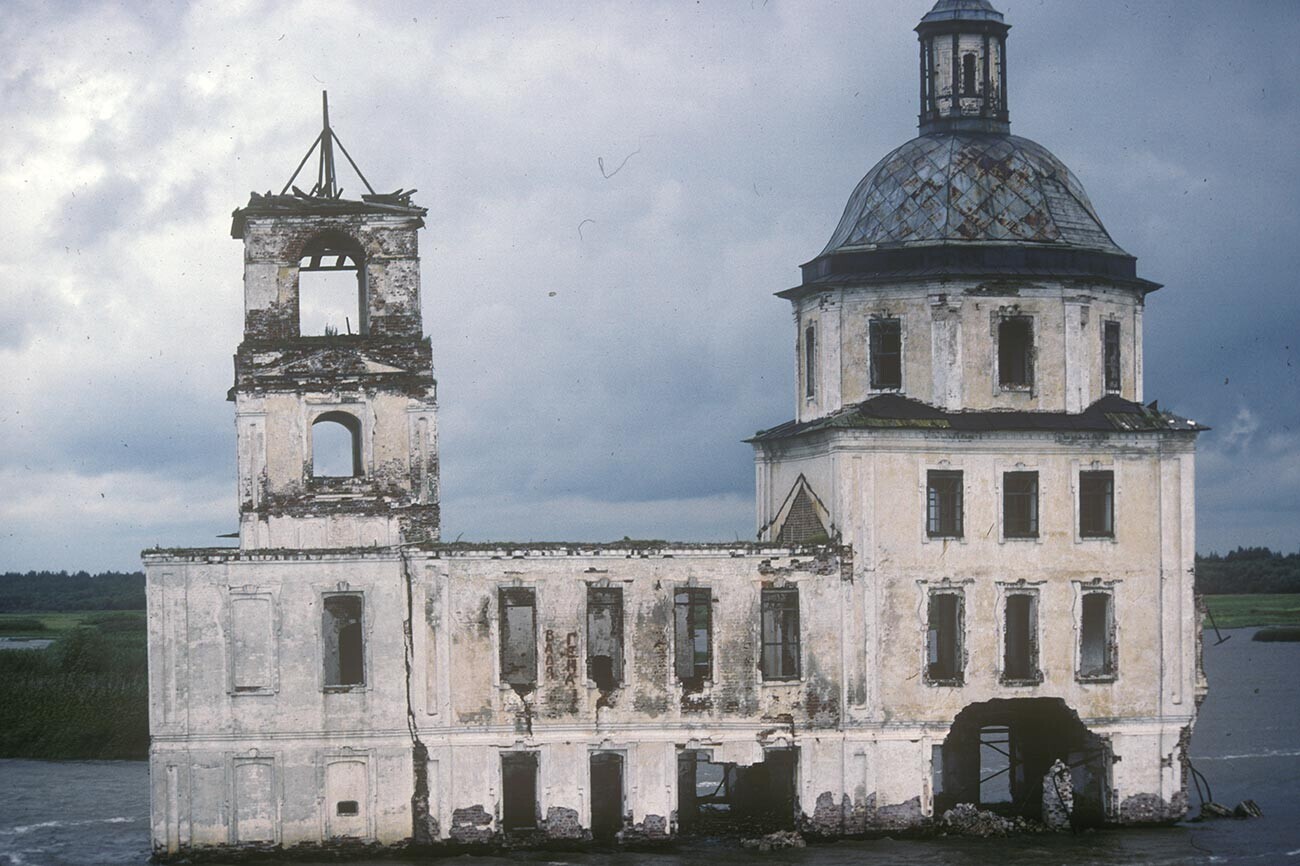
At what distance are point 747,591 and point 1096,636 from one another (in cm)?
736

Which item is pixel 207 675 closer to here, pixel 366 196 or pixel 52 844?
pixel 52 844

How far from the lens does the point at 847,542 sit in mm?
36062

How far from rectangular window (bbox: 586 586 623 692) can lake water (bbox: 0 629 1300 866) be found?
132 inches

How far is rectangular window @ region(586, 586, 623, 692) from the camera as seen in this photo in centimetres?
3562

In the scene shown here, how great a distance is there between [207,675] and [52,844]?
6720mm

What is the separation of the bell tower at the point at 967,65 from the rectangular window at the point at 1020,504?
7.88 m

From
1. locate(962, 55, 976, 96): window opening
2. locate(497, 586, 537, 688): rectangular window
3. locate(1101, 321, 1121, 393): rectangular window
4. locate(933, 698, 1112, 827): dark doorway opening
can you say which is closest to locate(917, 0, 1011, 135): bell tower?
locate(962, 55, 976, 96): window opening

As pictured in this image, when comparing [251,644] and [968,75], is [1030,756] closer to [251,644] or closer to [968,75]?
[968,75]

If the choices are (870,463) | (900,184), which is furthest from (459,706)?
(900,184)

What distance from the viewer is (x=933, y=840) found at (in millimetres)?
35719

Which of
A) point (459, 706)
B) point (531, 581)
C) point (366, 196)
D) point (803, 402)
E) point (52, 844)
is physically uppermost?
point (366, 196)

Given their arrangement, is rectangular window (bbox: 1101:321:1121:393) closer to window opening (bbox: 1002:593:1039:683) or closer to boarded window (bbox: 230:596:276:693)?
window opening (bbox: 1002:593:1039:683)

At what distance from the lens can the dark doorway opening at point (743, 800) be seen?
125 ft

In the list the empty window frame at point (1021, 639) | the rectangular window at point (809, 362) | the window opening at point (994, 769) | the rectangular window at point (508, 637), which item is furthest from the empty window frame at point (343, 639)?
the window opening at point (994, 769)
